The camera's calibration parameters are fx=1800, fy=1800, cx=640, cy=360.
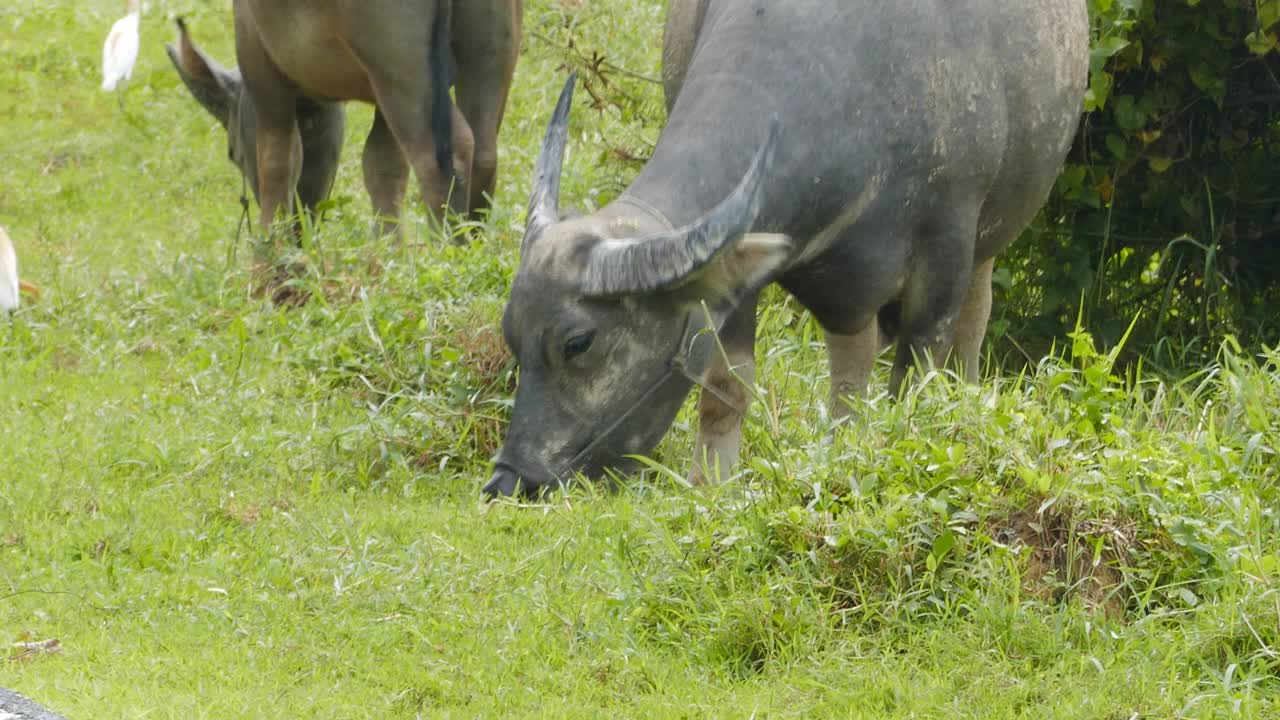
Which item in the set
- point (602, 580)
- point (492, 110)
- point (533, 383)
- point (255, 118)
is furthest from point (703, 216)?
point (255, 118)

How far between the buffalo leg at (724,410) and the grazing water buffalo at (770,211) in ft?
0.05

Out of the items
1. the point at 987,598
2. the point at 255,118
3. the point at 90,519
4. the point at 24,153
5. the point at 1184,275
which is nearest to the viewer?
the point at 987,598

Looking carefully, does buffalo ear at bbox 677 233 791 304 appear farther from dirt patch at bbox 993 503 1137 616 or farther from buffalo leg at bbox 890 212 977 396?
dirt patch at bbox 993 503 1137 616

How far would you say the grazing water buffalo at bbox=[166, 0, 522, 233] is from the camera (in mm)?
7000

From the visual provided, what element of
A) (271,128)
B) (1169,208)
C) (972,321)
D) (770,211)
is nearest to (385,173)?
(271,128)

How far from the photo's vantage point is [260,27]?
7293 mm

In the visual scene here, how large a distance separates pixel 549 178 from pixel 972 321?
1737mm

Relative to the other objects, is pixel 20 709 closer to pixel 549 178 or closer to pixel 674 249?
pixel 674 249

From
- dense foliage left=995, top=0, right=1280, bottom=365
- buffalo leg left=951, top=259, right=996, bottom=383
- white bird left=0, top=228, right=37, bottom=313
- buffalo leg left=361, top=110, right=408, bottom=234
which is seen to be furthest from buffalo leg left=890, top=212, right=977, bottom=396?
white bird left=0, top=228, right=37, bottom=313

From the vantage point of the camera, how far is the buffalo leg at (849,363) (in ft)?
17.5

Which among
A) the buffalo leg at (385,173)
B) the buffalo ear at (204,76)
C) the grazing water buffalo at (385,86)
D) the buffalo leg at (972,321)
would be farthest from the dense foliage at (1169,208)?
the buffalo ear at (204,76)

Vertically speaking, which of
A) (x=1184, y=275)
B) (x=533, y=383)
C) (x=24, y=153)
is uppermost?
(x=533, y=383)

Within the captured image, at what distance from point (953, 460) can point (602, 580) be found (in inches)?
36.4

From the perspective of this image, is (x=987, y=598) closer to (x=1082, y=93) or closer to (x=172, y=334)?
(x=1082, y=93)
